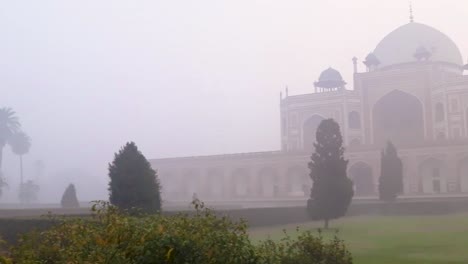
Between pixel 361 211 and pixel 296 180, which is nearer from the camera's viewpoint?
pixel 361 211

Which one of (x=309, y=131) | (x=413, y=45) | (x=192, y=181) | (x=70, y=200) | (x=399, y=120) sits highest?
(x=413, y=45)

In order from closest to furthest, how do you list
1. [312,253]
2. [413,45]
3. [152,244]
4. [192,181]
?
1. [152,244]
2. [312,253]
3. [413,45]
4. [192,181]

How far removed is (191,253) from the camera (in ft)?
18.0

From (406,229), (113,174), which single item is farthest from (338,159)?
(113,174)

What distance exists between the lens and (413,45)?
4744 centimetres

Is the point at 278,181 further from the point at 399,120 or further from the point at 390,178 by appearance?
the point at 390,178

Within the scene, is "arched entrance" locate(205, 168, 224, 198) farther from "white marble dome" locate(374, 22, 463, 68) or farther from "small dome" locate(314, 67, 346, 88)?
"white marble dome" locate(374, 22, 463, 68)

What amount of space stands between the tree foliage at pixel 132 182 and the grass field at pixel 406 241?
3.64 metres

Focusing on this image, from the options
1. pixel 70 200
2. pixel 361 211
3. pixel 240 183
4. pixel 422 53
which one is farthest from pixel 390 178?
pixel 240 183

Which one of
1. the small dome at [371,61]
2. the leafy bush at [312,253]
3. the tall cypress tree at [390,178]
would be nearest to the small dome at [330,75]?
the small dome at [371,61]

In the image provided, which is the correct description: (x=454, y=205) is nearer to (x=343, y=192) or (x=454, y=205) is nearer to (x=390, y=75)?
Answer: (x=343, y=192)

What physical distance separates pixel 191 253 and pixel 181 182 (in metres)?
43.4

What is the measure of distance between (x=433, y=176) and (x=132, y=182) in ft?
92.6

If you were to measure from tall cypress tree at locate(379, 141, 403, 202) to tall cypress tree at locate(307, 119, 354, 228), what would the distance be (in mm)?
7941
